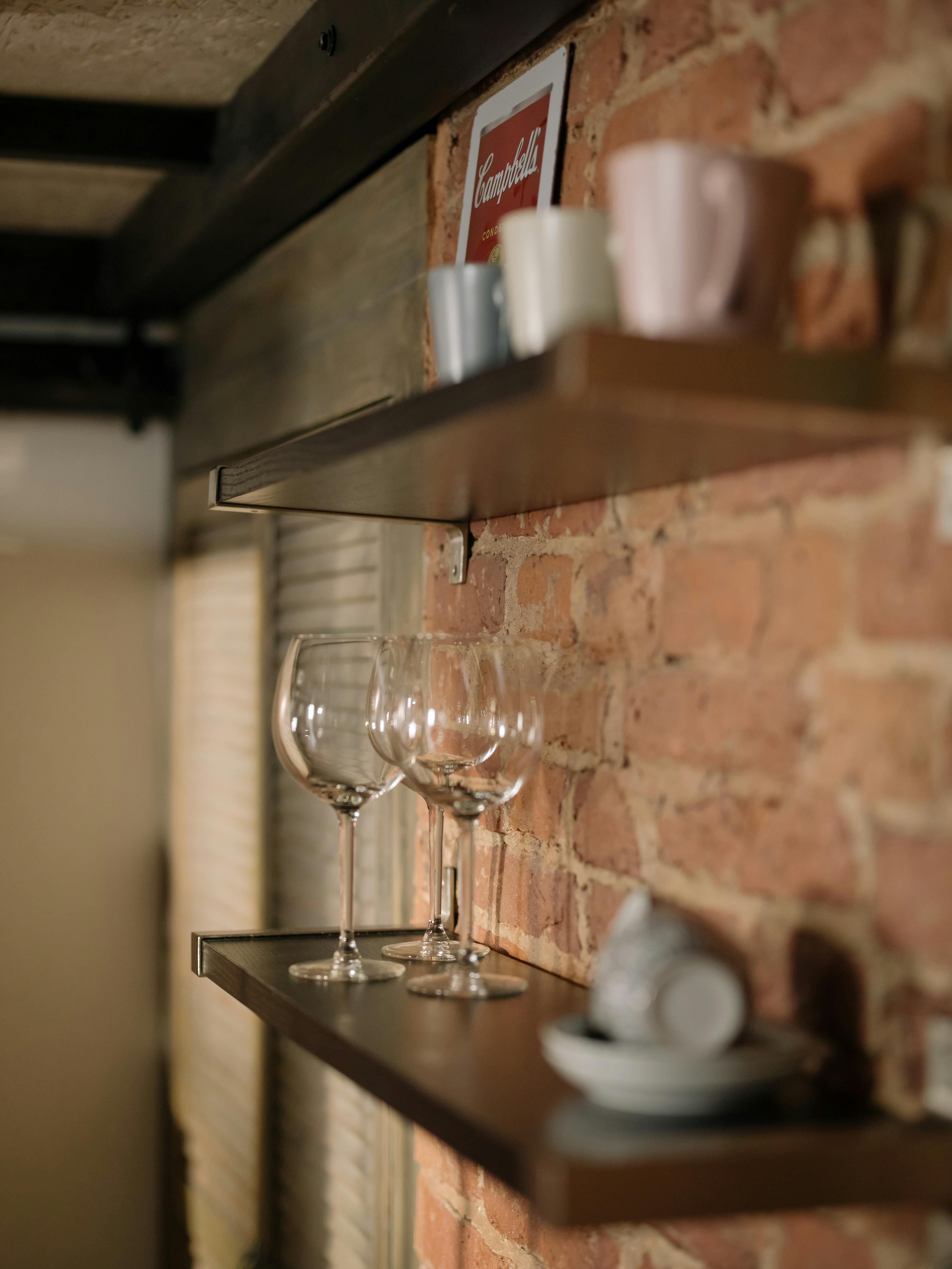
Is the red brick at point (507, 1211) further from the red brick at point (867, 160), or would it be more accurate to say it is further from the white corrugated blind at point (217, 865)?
the white corrugated blind at point (217, 865)

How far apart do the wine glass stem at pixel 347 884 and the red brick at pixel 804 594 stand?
436 millimetres

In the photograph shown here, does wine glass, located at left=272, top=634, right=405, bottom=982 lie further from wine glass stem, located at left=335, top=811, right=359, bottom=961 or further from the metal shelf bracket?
the metal shelf bracket

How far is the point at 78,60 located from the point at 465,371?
3.84ft

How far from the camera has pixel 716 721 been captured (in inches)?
38.3

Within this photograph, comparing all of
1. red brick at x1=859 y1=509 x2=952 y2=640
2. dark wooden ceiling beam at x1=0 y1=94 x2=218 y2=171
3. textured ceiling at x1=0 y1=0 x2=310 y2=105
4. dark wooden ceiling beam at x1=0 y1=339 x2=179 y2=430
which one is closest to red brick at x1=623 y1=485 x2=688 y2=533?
red brick at x1=859 y1=509 x2=952 y2=640

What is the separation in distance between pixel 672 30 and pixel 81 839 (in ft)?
7.19

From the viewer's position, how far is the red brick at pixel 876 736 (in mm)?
785

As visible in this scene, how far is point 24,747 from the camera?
9.02 ft

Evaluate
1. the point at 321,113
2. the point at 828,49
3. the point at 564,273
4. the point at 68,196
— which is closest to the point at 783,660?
the point at 564,273

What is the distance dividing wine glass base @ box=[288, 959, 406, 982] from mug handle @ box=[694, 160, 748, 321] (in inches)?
24.7

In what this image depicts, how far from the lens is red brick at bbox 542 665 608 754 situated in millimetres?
1145

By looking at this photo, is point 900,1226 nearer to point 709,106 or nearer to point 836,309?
point 836,309

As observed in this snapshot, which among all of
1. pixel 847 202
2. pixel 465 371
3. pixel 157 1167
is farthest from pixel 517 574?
pixel 157 1167

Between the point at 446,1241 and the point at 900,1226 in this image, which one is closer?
the point at 900,1226
